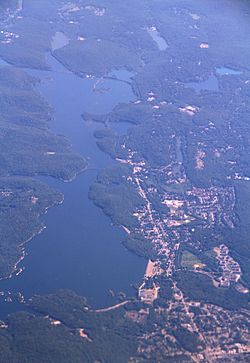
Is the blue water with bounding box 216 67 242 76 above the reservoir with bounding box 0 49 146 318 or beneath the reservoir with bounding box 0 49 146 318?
above

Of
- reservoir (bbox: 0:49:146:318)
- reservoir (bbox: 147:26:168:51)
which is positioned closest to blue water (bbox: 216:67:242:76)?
reservoir (bbox: 147:26:168:51)

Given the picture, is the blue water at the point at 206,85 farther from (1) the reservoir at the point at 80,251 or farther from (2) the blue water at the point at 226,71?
(1) the reservoir at the point at 80,251

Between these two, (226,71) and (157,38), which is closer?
(226,71)

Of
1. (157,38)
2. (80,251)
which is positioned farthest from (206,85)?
(80,251)

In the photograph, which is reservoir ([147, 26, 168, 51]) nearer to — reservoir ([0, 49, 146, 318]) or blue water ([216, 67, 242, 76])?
blue water ([216, 67, 242, 76])

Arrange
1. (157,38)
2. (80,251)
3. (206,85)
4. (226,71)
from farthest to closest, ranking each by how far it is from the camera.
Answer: (157,38) < (226,71) < (206,85) < (80,251)

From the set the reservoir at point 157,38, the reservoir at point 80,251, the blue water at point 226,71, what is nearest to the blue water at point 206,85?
the blue water at point 226,71

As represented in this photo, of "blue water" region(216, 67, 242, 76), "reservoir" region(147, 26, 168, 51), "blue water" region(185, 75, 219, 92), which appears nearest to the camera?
"blue water" region(185, 75, 219, 92)

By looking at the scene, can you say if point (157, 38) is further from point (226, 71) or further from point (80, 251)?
point (80, 251)
